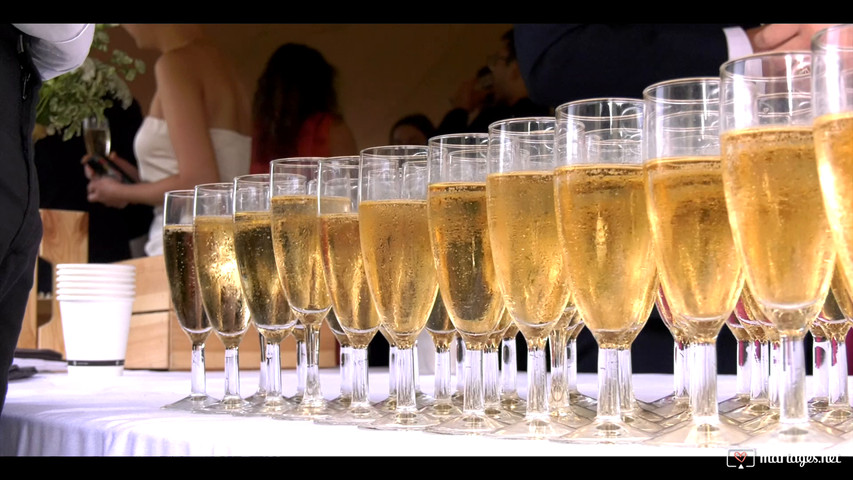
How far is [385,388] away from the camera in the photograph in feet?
4.61

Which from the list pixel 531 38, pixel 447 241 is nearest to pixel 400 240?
pixel 447 241

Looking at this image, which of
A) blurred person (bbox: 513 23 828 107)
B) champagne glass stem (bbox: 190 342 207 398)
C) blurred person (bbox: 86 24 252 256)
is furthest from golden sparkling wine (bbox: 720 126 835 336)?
blurred person (bbox: 86 24 252 256)

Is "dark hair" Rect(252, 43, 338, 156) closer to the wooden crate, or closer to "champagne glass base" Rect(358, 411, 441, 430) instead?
the wooden crate

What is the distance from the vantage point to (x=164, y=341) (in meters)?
2.08

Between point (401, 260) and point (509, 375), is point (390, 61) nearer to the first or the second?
point (509, 375)

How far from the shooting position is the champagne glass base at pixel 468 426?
0.78 m

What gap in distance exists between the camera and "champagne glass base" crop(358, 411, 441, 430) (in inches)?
32.7

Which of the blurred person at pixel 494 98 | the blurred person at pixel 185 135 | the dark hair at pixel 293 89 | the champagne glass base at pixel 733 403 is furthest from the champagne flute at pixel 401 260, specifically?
the dark hair at pixel 293 89

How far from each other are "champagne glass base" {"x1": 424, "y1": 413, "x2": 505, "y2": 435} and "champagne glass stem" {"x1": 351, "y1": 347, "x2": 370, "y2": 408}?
0.16 m

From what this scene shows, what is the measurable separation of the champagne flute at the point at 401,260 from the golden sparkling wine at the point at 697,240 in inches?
11.4

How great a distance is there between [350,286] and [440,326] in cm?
11

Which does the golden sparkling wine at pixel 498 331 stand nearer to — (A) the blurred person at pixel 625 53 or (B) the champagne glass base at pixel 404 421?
(B) the champagne glass base at pixel 404 421

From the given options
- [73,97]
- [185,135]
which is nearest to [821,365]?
[73,97]

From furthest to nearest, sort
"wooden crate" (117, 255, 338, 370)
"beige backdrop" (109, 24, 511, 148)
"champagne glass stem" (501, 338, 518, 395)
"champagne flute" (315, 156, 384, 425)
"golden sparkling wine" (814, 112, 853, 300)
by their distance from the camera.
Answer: "beige backdrop" (109, 24, 511, 148) → "wooden crate" (117, 255, 338, 370) → "champagne glass stem" (501, 338, 518, 395) → "champagne flute" (315, 156, 384, 425) → "golden sparkling wine" (814, 112, 853, 300)
